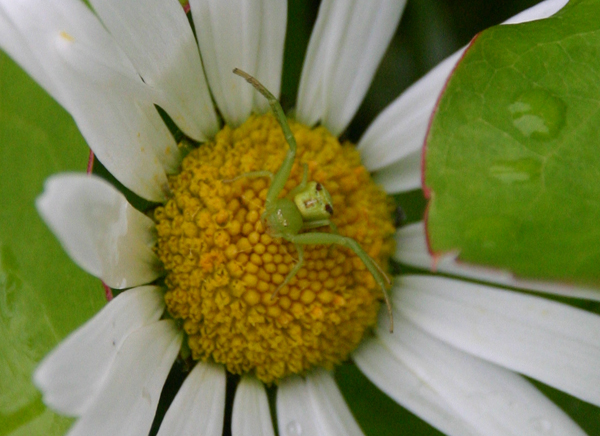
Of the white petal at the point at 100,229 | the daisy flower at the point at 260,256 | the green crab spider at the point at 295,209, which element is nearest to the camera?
the white petal at the point at 100,229

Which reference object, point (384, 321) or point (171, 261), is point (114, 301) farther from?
point (384, 321)

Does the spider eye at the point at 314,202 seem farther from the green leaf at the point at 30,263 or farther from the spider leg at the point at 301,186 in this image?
the green leaf at the point at 30,263

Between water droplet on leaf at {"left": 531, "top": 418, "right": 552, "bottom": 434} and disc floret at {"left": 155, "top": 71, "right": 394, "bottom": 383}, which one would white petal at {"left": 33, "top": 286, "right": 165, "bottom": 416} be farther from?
water droplet on leaf at {"left": 531, "top": 418, "right": 552, "bottom": 434}

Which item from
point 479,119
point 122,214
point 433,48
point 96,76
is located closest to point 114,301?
point 122,214

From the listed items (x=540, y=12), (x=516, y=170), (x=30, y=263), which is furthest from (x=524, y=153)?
(x=30, y=263)

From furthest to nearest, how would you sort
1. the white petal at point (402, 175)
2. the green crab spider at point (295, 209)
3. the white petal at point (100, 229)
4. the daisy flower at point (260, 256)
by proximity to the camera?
1. the white petal at point (402, 175)
2. the green crab spider at point (295, 209)
3. the daisy flower at point (260, 256)
4. the white petal at point (100, 229)

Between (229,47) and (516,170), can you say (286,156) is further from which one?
(516,170)

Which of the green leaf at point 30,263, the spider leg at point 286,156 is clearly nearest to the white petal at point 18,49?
the green leaf at point 30,263

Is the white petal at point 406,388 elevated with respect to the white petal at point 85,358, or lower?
lower
